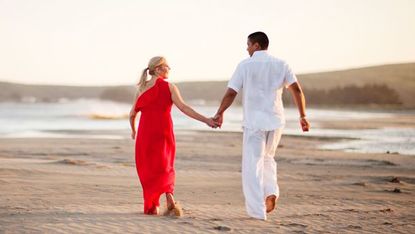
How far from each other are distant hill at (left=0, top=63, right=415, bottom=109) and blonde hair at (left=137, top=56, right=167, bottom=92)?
60.5 metres

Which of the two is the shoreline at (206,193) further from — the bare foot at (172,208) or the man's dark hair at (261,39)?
the man's dark hair at (261,39)

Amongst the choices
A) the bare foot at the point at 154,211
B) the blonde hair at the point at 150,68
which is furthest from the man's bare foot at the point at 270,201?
the blonde hair at the point at 150,68

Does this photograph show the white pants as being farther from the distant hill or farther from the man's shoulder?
the distant hill

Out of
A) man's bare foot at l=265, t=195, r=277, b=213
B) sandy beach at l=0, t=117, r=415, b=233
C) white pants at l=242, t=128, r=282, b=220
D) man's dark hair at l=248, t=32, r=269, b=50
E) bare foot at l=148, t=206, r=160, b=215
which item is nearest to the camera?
sandy beach at l=0, t=117, r=415, b=233

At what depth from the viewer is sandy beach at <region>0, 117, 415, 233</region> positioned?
803 centimetres

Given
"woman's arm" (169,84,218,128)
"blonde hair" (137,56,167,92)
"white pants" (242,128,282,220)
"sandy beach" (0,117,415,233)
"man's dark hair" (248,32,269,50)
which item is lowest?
"sandy beach" (0,117,415,233)

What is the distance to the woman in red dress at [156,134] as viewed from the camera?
851 centimetres

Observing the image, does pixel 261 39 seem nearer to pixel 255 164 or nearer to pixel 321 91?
pixel 255 164

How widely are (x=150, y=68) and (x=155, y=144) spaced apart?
90cm

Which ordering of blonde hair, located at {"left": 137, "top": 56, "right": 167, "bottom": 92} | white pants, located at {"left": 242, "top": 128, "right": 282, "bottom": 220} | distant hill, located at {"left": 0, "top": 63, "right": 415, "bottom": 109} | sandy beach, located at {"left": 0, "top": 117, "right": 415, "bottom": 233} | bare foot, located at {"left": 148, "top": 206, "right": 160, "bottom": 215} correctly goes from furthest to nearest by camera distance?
distant hill, located at {"left": 0, "top": 63, "right": 415, "bottom": 109}, bare foot, located at {"left": 148, "top": 206, "right": 160, "bottom": 215}, blonde hair, located at {"left": 137, "top": 56, "right": 167, "bottom": 92}, white pants, located at {"left": 242, "top": 128, "right": 282, "bottom": 220}, sandy beach, located at {"left": 0, "top": 117, "right": 415, "bottom": 233}

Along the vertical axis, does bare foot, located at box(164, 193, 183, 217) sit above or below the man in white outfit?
below

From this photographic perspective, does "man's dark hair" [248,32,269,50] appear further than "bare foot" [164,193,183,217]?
No

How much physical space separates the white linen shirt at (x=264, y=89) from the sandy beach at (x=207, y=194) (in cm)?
114

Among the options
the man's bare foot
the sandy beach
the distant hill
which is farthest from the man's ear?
the distant hill
